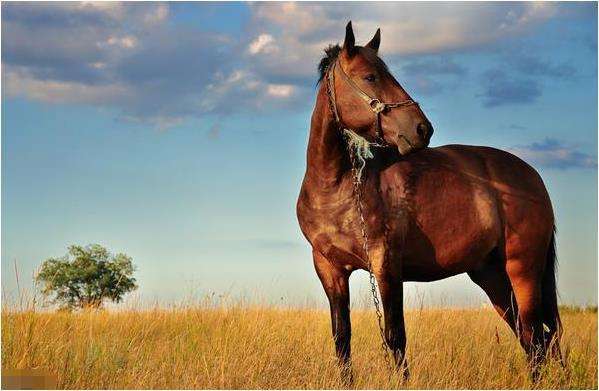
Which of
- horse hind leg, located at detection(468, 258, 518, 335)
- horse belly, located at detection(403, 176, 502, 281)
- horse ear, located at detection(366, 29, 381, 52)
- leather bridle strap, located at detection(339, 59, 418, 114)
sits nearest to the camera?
leather bridle strap, located at detection(339, 59, 418, 114)

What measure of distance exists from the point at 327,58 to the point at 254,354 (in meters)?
3.35

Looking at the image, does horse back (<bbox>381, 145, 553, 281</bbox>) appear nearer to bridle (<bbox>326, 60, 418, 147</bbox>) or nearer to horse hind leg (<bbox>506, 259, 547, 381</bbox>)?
horse hind leg (<bbox>506, 259, 547, 381</bbox>)

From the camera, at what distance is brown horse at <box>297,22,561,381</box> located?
6434 mm

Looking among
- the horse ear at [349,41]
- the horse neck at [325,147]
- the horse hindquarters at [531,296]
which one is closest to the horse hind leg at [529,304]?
the horse hindquarters at [531,296]

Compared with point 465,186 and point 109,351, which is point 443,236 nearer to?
point 465,186

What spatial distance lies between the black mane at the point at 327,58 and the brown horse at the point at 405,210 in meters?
0.01

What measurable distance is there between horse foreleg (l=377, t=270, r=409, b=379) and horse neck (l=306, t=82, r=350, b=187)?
1021 mm

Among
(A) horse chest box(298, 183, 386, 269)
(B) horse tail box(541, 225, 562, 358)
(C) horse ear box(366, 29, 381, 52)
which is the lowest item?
(B) horse tail box(541, 225, 562, 358)

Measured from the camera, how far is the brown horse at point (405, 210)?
643 centimetres

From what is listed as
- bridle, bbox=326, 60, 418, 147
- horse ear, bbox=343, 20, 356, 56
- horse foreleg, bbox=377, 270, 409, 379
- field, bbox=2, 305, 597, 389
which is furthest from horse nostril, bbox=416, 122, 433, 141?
field, bbox=2, 305, 597, 389

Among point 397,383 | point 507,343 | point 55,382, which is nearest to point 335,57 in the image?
point 397,383

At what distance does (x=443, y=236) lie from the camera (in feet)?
23.9

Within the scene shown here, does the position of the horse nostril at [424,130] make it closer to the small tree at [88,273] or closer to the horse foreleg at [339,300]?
the horse foreleg at [339,300]

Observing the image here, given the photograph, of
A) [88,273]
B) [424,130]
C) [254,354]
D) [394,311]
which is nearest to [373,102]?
[424,130]
